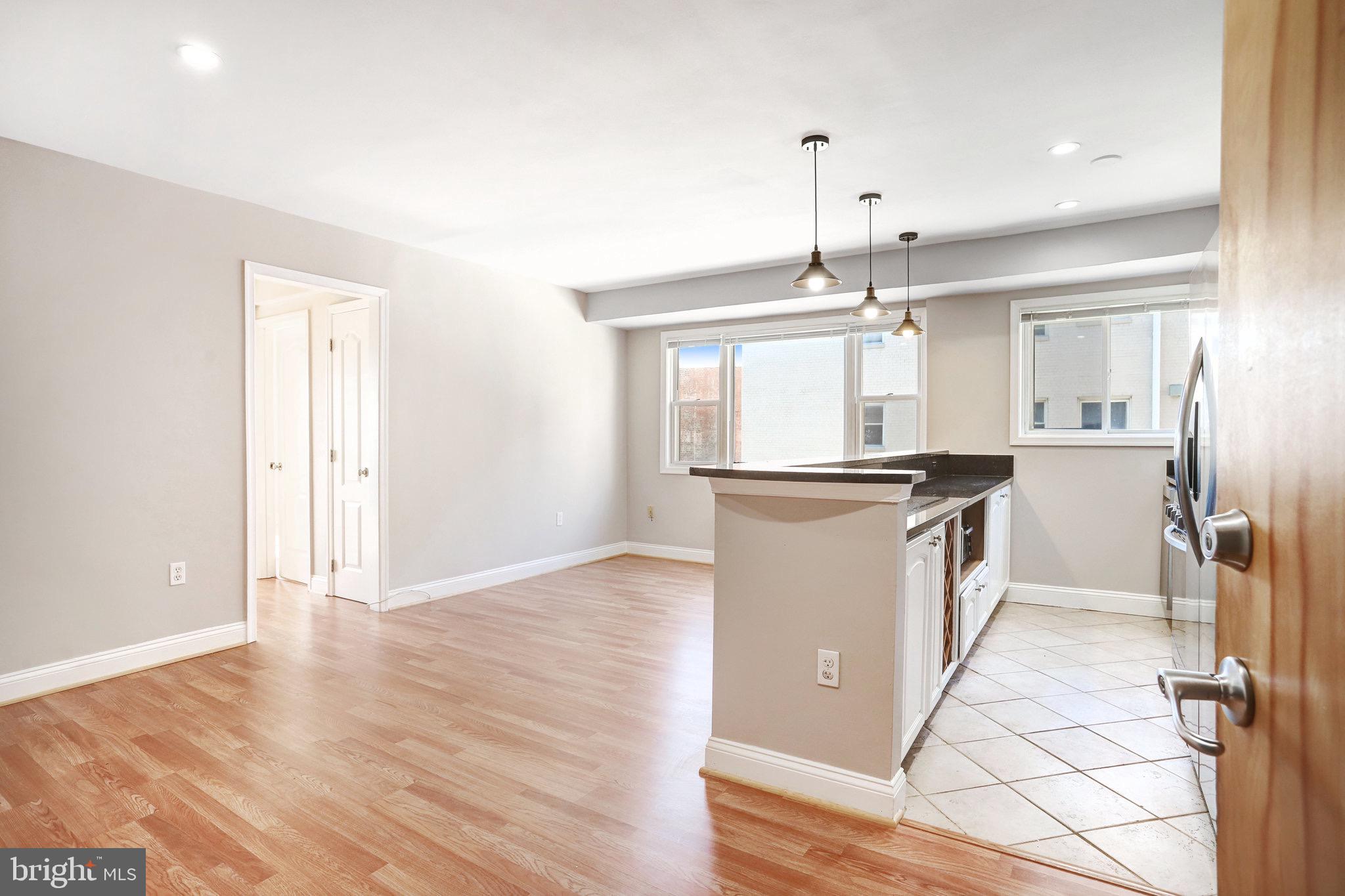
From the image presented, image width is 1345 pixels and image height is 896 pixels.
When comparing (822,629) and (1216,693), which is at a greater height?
(1216,693)

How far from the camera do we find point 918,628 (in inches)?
99.4

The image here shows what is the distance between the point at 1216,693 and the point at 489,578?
5366mm

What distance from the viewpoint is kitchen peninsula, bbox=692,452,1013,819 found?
221cm

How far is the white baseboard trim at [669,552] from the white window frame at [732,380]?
2.54 ft

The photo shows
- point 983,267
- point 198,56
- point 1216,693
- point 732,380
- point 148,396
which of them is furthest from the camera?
point 732,380

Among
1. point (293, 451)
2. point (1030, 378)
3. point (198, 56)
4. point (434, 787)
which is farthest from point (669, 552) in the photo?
point (198, 56)

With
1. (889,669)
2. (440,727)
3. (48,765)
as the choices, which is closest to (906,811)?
(889,669)

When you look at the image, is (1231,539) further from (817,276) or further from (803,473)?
(817,276)

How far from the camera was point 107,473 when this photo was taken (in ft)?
11.5

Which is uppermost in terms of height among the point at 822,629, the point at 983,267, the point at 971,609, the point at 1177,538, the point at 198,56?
the point at 198,56

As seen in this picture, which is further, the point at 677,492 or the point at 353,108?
the point at 677,492

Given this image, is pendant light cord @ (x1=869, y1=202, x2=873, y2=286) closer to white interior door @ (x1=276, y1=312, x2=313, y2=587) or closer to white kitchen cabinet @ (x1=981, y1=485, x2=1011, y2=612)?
white kitchen cabinet @ (x1=981, y1=485, x2=1011, y2=612)

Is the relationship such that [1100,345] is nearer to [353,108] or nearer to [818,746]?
[818,746]

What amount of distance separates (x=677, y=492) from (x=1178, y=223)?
14.5 ft
